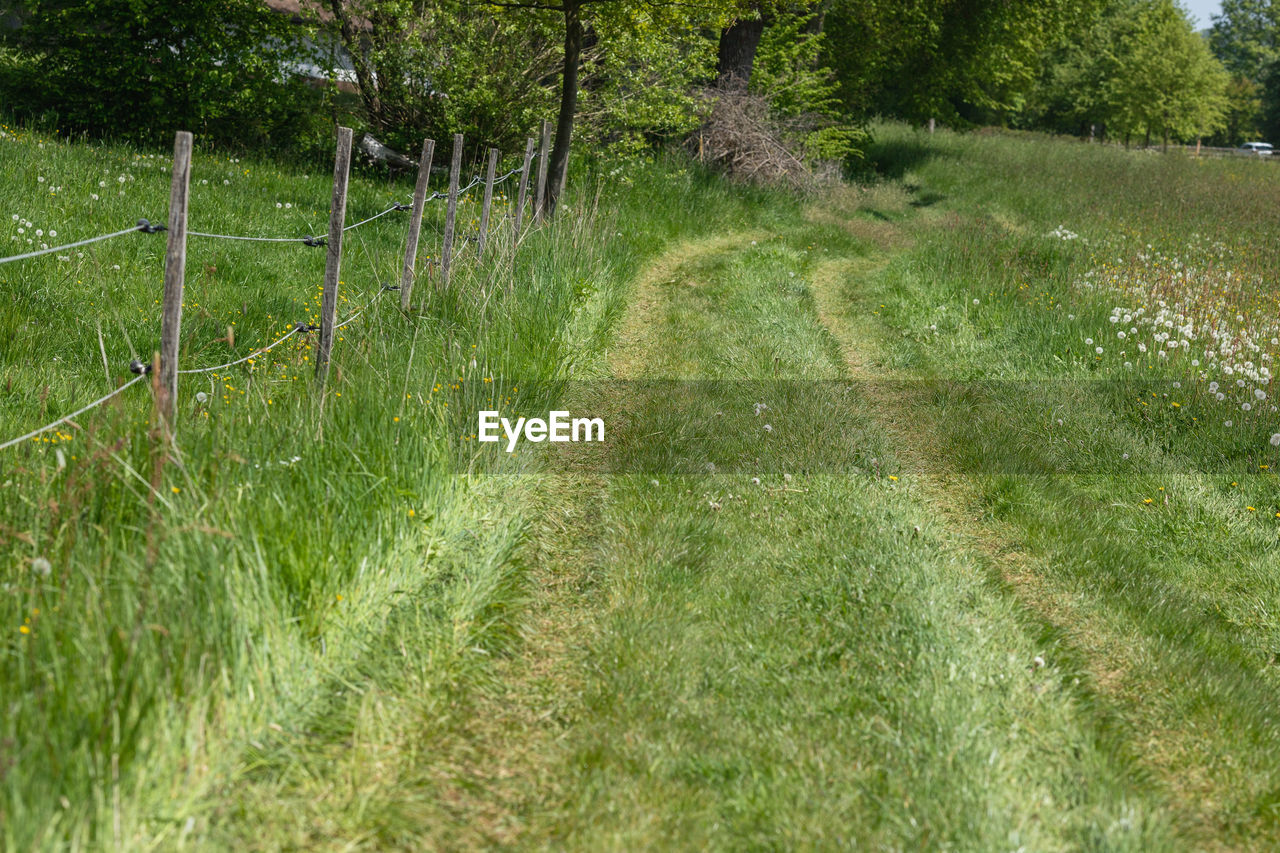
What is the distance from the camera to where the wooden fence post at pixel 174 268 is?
421 centimetres

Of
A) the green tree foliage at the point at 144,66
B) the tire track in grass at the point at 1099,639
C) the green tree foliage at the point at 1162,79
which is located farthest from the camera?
the green tree foliage at the point at 1162,79

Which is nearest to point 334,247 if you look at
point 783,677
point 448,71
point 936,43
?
point 783,677

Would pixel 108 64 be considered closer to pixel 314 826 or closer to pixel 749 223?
pixel 749 223

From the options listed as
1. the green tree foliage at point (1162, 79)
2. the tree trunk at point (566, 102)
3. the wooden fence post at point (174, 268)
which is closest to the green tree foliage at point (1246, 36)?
the green tree foliage at point (1162, 79)

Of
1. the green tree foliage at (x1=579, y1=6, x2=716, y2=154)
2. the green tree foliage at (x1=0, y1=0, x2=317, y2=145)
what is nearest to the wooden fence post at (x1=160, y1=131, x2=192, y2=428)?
the green tree foliage at (x1=579, y1=6, x2=716, y2=154)

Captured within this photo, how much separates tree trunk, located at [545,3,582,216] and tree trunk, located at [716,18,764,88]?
353 inches

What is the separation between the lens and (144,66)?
49.5 feet

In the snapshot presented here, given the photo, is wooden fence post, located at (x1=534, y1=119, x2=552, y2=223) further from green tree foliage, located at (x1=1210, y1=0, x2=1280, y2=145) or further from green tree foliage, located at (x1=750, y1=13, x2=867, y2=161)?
green tree foliage, located at (x1=1210, y1=0, x2=1280, y2=145)

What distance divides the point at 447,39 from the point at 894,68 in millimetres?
15869

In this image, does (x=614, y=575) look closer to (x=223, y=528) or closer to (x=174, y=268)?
(x=223, y=528)

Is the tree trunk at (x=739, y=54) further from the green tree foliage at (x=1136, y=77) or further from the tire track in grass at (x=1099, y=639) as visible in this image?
the green tree foliage at (x=1136, y=77)

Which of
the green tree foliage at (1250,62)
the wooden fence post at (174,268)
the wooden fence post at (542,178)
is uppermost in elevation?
the green tree foliage at (1250,62)

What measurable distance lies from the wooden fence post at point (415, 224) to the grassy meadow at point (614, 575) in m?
0.30

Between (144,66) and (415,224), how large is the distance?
10379mm
